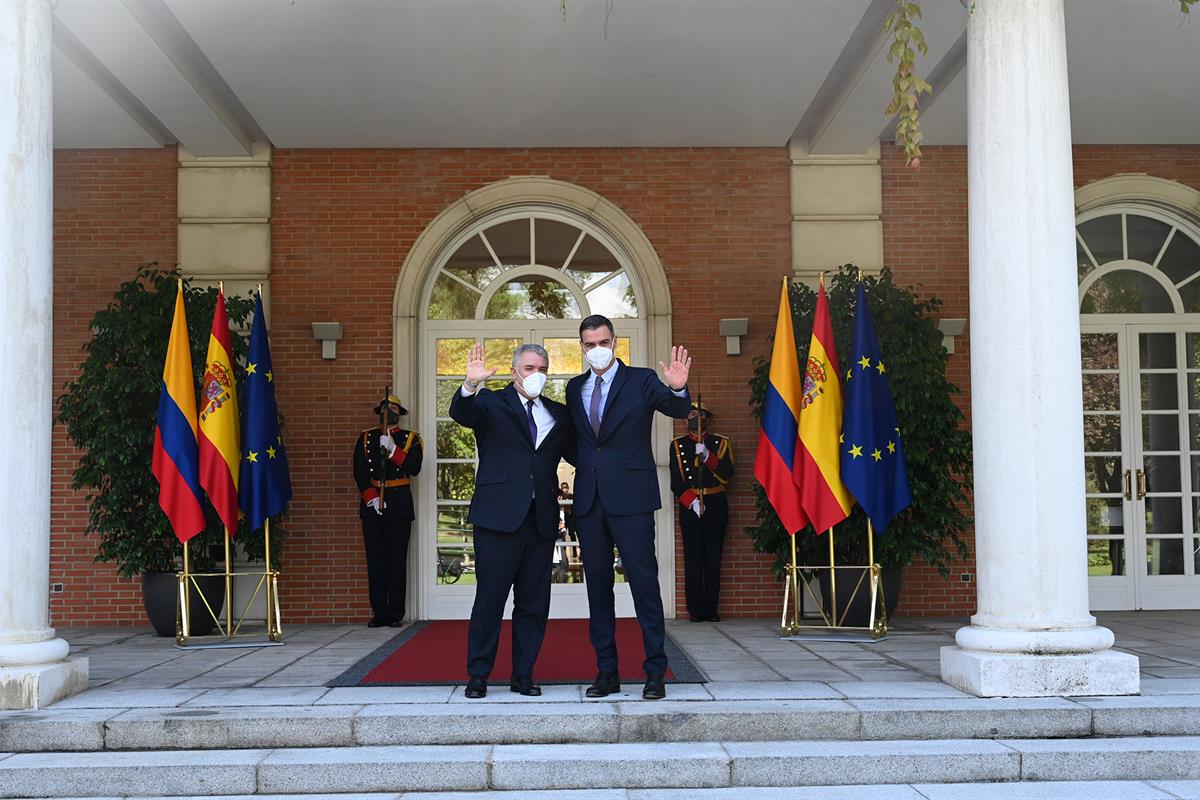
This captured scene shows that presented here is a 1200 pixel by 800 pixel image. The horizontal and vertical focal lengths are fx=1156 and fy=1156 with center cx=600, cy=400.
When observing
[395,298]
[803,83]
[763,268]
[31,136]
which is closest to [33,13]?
[31,136]

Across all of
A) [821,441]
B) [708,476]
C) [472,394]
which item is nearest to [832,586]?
[821,441]

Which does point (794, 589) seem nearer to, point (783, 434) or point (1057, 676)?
point (783, 434)

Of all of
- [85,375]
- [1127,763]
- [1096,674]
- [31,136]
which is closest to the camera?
[1127,763]

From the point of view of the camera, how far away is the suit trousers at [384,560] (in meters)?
8.72

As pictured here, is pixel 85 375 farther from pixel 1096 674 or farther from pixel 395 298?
pixel 1096 674

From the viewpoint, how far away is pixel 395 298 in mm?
9266

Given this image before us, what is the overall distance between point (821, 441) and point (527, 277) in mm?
3227

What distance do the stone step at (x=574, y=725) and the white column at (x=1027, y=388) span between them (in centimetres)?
29

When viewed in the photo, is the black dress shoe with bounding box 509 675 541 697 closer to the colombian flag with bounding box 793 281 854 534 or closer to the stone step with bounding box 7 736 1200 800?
the stone step with bounding box 7 736 1200 800

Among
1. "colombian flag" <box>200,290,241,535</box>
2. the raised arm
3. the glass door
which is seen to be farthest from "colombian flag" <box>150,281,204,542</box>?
the glass door

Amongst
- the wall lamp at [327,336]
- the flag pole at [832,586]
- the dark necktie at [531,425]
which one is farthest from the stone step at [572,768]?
the wall lamp at [327,336]

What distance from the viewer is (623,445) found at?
5.27 metres

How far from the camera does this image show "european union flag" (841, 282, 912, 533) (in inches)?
288

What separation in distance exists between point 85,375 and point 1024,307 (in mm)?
6071
